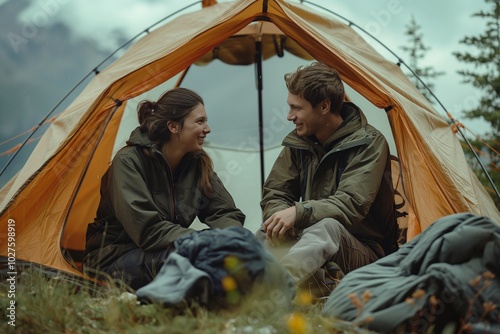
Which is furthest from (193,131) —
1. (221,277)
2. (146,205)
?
(221,277)

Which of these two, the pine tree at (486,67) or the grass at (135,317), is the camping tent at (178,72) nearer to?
the grass at (135,317)

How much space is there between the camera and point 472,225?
8.04ft

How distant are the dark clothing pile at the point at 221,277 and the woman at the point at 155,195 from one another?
859mm

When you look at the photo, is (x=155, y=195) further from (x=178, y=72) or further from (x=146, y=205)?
(x=178, y=72)

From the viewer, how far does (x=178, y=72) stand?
3975 mm

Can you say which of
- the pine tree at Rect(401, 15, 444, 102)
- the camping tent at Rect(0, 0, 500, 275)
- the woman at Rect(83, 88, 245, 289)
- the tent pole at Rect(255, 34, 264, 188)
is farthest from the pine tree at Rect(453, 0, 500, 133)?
the woman at Rect(83, 88, 245, 289)

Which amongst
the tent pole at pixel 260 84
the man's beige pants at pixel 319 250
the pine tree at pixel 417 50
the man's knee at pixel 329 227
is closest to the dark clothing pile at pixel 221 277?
the man's beige pants at pixel 319 250

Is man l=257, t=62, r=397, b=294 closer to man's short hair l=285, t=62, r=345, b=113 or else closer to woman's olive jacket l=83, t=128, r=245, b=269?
man's short hair l=285, t=62, r=345, b=113

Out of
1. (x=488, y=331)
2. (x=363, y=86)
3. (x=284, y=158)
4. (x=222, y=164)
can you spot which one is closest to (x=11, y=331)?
(x=488, y=331)

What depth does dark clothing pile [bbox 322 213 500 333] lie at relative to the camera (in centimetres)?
229

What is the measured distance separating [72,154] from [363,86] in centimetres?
169

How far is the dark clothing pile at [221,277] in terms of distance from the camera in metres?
2.45

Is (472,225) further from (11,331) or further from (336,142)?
(11,331)

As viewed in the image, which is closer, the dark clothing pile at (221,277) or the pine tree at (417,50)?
the dark clothing pile at (221,277)
